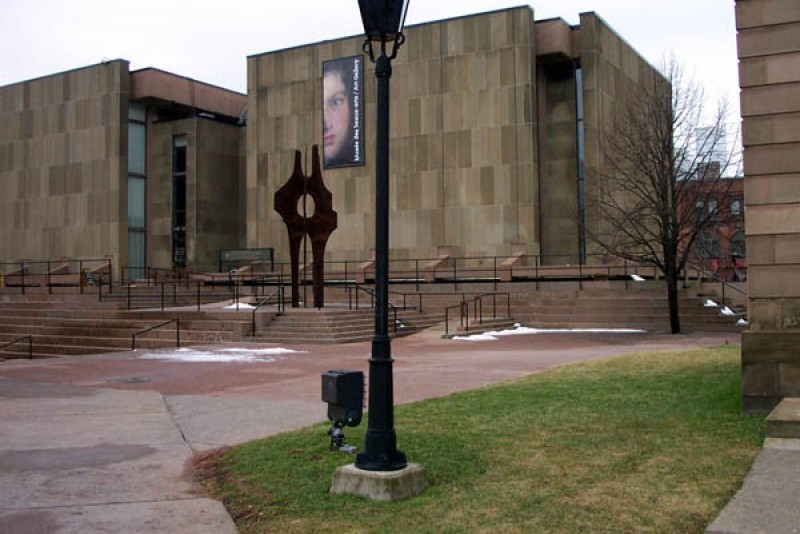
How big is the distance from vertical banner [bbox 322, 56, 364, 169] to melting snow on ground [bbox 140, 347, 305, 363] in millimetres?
27501

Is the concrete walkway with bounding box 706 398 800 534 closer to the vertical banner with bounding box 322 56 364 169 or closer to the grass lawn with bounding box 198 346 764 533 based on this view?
the grass lawn with bounding box 198 346 764 533

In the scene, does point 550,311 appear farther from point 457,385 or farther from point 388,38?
point 388,38

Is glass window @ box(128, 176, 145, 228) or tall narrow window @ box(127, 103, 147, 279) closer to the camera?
tall narrow window @ box(127, 103, 147, 279)

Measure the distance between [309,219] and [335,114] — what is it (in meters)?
21.0

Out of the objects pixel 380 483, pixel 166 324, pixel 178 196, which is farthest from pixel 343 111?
pixel 380 483

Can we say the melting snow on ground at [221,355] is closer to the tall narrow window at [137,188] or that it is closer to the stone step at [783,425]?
the stone step at [783,425]

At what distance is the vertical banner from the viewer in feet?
157

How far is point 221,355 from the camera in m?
20.3

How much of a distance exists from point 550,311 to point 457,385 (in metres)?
18.6

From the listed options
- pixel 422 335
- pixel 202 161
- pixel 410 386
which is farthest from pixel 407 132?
pixel 410 386

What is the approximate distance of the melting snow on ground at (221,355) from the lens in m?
19.1

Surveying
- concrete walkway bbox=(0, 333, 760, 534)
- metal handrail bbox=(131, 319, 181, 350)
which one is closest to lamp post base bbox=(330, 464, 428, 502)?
concrete walkway bbox=(0, 333, 760, 534)

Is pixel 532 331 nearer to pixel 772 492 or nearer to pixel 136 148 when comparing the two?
pixel 772 492

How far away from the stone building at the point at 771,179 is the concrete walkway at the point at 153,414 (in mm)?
4932
